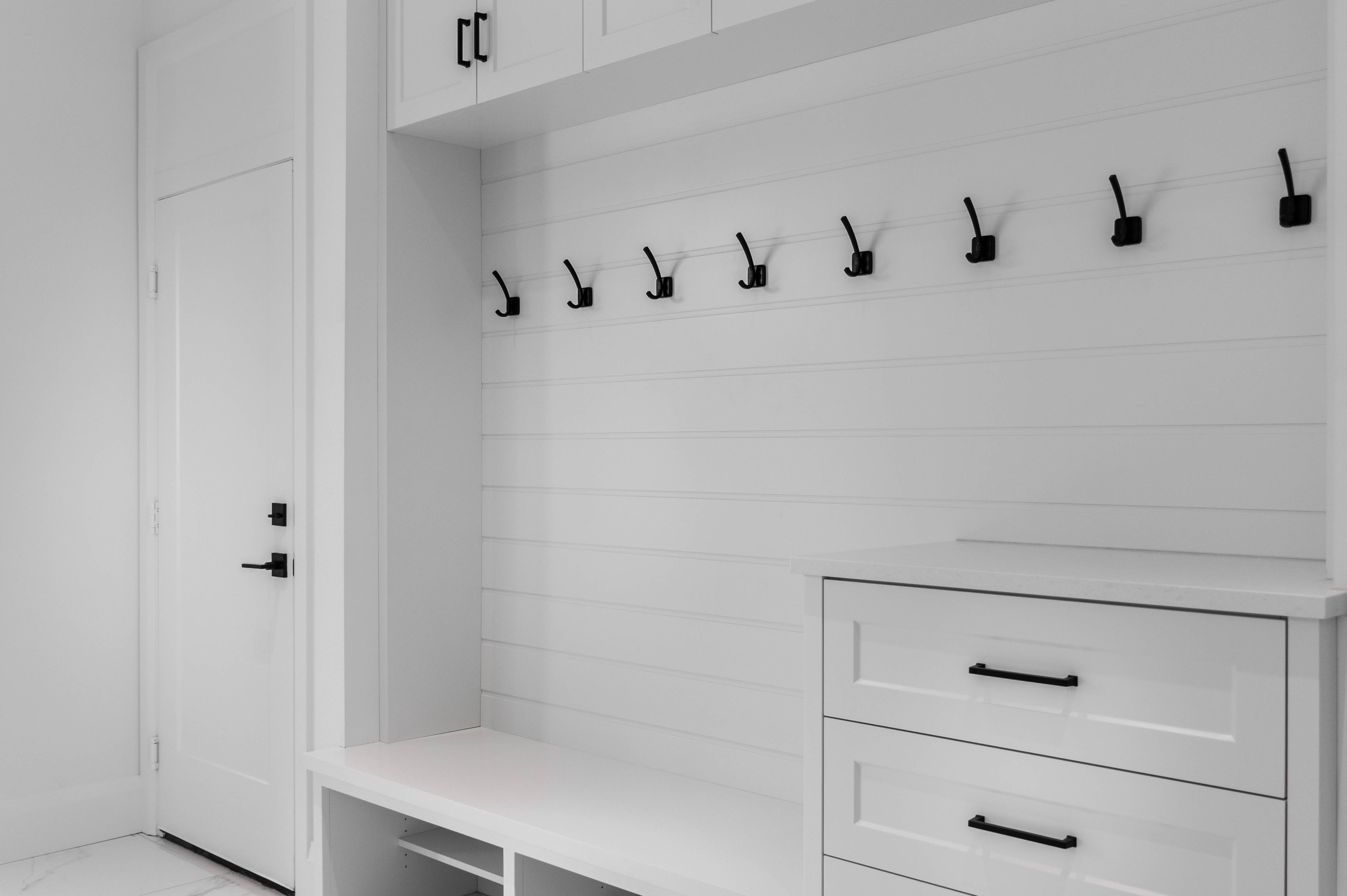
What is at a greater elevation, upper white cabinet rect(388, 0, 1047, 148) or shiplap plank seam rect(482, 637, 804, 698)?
upper white cabinet rect(388, 0, 1047, 148)

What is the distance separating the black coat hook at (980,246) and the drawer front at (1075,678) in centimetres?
69

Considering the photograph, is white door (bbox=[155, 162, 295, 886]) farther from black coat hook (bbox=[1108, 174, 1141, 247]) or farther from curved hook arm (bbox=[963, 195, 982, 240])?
black coat hook (bbox=[1108, 174, 1141, 247])

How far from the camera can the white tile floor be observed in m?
2.91

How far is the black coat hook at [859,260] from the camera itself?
2.08 m

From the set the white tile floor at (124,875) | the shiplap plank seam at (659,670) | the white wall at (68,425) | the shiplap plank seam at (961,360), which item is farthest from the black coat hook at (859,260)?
the white wall at (68,425)

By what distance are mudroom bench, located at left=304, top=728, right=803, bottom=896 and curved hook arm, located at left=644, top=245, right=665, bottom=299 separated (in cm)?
107

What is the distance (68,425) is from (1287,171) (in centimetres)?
322

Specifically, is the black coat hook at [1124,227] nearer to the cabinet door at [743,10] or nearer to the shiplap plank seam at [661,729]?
the cabinet door at [743,10]

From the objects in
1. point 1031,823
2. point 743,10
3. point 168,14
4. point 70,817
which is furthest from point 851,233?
point 70,817

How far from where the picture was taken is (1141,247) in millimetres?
1765

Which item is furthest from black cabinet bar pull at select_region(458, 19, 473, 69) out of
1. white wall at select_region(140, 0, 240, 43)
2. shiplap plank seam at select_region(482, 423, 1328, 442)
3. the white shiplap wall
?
white wall at select_region(140, 0, 240, 43)

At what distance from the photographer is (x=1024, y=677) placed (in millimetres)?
1402

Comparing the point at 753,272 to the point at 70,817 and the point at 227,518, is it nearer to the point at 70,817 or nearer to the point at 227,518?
the point at 227,518

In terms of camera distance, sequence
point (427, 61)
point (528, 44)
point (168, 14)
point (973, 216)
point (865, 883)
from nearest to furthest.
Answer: point (865, 883)
point (973, 216)
point (528, 44)
point (427, 61)
point (168, 14)
